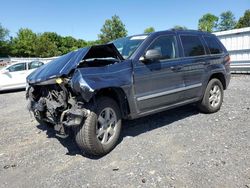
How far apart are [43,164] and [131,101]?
1779 millimetres

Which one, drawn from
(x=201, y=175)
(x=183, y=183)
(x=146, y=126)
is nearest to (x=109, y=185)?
(x=183, y=183)

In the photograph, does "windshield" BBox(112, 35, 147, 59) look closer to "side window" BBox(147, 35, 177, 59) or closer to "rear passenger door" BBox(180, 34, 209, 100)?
"side window" BBox(147, 35, 177, 59)

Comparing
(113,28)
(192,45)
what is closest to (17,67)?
(192,45)

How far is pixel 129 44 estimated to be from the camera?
18.3 ft

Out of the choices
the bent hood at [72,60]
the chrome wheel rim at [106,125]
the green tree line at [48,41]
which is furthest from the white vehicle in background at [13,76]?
the green tree line at [48,41]

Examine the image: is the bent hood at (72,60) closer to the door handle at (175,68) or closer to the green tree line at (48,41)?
the door handle at (175,68)

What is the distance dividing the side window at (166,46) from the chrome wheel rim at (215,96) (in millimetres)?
1655

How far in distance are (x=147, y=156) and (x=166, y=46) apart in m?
2.37

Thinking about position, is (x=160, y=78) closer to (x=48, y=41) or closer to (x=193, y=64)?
(x=193, y=64)

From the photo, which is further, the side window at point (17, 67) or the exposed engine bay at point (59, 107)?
the side window at point (17, 67)

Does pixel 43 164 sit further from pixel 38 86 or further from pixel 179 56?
pixel 179 56

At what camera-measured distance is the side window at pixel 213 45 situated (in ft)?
22.2

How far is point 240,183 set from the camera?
137 inches

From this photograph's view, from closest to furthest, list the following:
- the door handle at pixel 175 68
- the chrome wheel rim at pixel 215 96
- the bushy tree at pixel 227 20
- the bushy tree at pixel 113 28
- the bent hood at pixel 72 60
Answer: the bent hood at pixel 72 60, the door handle at pixel 175 68, the chrome wheel rim at pixel 215 96, the bushy tree at pixel 113 28, the bushy tree at pixel 227 20
